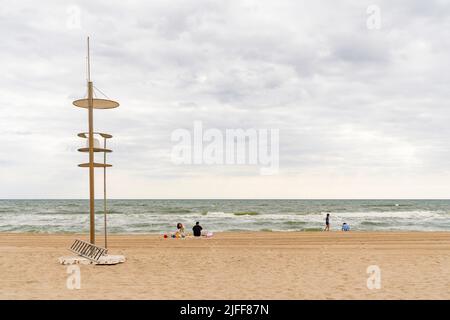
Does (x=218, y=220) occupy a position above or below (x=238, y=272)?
below

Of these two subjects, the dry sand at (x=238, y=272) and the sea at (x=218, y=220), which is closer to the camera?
the dry sand at (x=238, y=272)

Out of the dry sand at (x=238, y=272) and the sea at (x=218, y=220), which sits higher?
the dry sand at (x=238, y=272)

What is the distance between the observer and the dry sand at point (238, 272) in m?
10.0

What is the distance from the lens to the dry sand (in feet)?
32.9

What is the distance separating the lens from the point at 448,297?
9547 mm

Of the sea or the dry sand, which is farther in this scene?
the sea

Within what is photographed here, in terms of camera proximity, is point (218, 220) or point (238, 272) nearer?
point (238, 272)

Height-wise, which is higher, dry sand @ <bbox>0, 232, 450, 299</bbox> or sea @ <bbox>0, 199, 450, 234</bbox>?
dry sand @ <bbox>0, 232, 450, 299</bbox>

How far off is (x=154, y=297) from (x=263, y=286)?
3.01m

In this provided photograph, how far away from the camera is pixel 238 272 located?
42.2 ft
